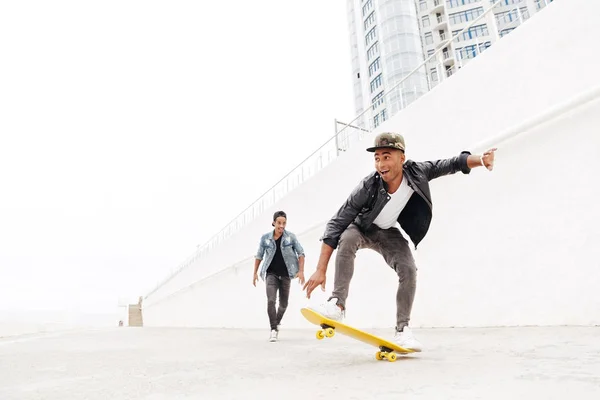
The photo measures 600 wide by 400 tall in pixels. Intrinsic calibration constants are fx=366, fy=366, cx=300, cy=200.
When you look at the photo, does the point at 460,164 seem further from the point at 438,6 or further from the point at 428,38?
the point at 438,6

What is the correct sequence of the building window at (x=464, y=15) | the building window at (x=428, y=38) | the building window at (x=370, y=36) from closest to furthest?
the building window at (x=464, y=15), the building window at (x=370, y=36), the building window at (x=428, y=38)

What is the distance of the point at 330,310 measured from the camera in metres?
2.24

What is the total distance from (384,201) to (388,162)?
267 mm

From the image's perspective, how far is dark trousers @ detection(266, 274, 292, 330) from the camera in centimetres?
473

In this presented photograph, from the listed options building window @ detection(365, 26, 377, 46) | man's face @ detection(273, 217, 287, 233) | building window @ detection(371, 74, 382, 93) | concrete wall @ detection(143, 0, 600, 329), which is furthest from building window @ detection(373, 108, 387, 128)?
building window @ detection(365, 26, 377, 46)

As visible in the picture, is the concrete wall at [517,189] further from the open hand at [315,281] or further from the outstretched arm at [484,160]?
the open hand at [315,281]

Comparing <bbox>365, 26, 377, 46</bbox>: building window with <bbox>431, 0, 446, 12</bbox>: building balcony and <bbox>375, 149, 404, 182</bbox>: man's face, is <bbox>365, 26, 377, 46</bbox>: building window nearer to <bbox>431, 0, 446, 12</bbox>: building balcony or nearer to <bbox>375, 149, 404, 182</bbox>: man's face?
<bbox>431, 0, 446, 12</bbox>: building balcony

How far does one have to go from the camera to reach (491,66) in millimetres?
4555

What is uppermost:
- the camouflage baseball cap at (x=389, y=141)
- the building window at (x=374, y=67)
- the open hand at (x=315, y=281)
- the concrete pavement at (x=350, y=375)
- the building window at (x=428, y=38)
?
the building window at (x=428, y=38)

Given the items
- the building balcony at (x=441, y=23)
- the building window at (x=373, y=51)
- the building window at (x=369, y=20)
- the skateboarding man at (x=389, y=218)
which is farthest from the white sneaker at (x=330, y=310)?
the building balcony at (x=441, y=23)

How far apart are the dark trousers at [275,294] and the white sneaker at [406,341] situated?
2.53 meters

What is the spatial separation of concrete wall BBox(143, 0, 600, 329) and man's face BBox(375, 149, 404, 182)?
2.09 m

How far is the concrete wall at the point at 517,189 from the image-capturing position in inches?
132

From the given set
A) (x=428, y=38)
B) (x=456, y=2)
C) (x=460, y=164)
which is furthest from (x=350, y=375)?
(x=456, y=2)
